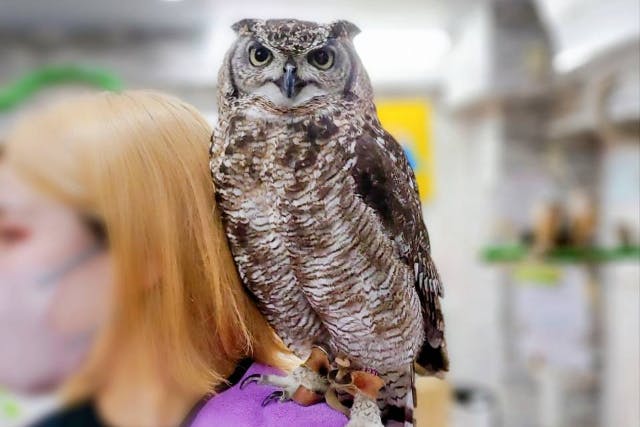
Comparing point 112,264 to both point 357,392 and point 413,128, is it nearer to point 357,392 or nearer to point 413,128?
point 357,392

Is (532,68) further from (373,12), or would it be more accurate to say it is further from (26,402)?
(26,402)

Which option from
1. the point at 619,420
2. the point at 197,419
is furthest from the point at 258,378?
the point at 619,420

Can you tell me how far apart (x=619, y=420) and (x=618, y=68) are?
42cm

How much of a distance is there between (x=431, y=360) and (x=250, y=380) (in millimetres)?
110

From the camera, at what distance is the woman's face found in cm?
29

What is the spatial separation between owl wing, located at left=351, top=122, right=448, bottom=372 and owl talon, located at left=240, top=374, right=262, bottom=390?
0.10 meters

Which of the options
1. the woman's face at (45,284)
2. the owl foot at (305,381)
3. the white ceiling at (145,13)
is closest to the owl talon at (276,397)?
the owl foot at (305,381)

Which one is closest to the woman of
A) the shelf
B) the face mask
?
the face mask

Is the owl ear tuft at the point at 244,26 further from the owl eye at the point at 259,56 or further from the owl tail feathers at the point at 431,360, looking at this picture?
the owl tail feathers at the point at 431,360

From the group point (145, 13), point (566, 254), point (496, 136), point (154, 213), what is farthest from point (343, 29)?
point (496, 136)

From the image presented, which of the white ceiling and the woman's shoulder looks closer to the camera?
the woman's shoulder

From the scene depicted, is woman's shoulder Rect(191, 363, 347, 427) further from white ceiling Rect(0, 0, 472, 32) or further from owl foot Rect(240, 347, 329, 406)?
white ceiling Rect(0, 0, 472, 32)

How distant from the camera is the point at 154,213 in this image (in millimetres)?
315

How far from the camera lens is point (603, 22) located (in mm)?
751
